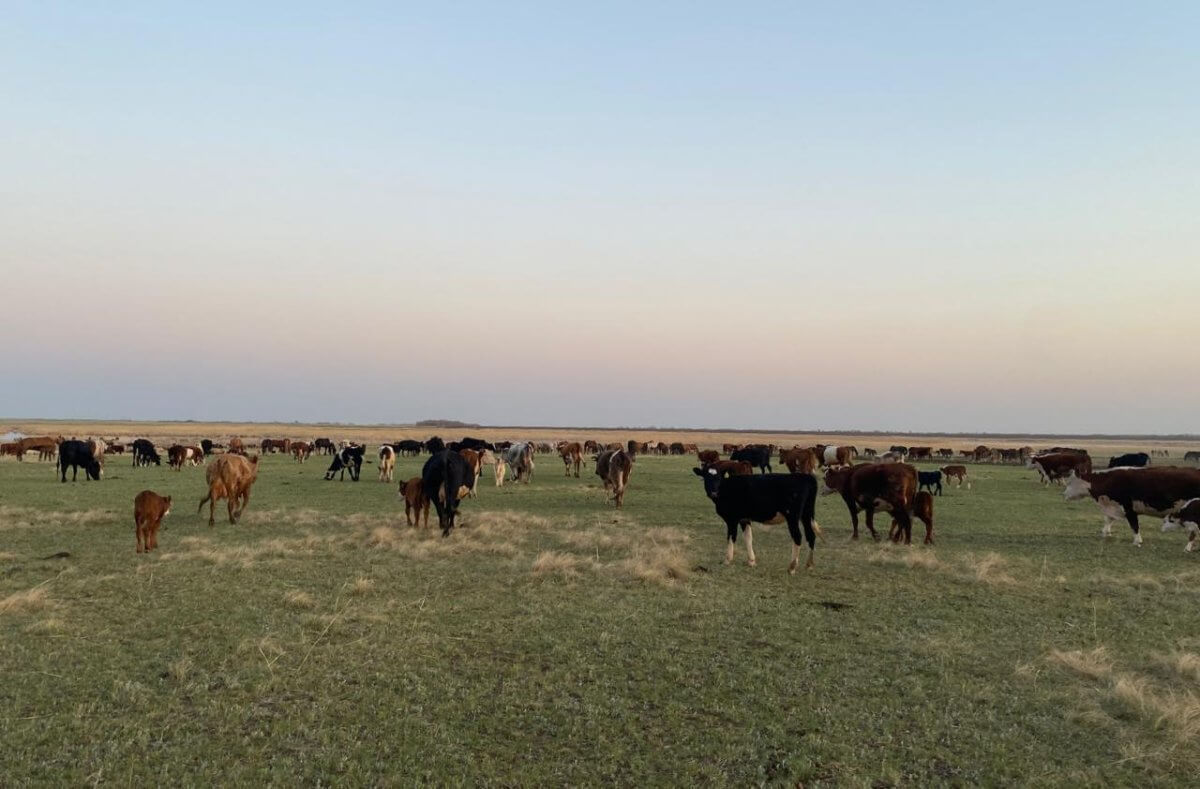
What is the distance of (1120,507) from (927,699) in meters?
14.9

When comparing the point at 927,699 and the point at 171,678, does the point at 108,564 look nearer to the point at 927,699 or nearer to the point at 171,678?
the point at 171,678

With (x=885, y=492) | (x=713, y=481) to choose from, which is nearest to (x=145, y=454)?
(x=713, y=481)

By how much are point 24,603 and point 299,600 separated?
3500mm

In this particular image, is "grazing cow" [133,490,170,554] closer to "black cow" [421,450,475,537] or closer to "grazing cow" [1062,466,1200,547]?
"black cow" [421,450,475,537]

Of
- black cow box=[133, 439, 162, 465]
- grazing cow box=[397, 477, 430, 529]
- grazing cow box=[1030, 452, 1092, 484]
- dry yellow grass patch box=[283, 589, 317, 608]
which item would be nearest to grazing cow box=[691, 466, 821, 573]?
dry yellow grass patch box=[283, 589, 317, 608]

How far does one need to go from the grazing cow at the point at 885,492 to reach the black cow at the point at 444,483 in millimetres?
9933

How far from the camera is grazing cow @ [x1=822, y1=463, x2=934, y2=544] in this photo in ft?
53.1

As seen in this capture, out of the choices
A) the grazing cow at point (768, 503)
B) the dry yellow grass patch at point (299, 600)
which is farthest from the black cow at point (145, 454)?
the grazing cow at point (768, 503)

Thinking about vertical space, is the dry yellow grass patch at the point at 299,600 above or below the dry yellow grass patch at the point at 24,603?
below

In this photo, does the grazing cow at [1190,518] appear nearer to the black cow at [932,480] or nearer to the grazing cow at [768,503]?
the grazing cow at [768,503]

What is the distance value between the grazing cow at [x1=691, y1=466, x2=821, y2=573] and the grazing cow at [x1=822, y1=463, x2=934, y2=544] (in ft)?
12.6

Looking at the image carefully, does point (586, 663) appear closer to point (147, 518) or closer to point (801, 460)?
point (147, 518)

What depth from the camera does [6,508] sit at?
19.7 m

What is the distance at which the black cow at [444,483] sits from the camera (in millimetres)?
17406
